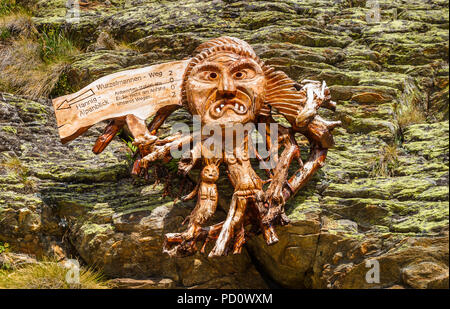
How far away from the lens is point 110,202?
6.78m

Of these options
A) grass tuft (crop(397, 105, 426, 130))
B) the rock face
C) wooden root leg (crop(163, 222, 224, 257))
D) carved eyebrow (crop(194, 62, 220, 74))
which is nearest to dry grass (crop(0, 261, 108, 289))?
the rock face

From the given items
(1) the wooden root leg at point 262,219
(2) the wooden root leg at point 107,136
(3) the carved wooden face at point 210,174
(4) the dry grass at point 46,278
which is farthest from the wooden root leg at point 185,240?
(2) the wooden root leg at point 107,136

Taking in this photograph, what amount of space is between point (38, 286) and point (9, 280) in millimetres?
365

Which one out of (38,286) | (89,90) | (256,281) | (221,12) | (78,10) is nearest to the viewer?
(38,286)

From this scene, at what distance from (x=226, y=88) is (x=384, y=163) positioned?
6.86 feet

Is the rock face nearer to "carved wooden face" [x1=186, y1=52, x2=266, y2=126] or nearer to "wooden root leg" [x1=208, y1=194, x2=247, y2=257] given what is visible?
"wooden root leg" [x1=208, y1=194, x2=247, y2=257]

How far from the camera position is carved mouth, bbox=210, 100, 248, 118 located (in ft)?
20.3

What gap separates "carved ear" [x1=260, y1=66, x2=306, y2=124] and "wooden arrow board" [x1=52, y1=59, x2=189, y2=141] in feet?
3.46

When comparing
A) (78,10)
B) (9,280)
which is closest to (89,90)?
(9,280)

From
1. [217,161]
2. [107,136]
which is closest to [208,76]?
[217,161]

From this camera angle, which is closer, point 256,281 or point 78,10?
point 256,281

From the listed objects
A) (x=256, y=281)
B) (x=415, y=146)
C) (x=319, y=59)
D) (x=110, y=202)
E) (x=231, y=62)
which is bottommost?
(x=256, y=281)

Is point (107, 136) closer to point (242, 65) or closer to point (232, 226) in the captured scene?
point (242, 65)

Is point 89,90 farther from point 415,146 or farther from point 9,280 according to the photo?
point 415,146
